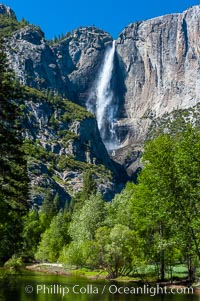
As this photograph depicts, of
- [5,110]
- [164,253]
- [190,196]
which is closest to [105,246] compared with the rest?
[164,253]

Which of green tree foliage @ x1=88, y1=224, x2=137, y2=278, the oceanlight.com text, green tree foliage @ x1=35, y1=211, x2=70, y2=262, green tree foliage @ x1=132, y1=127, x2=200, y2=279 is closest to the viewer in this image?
green tree foliage @ x1=132, y1=127, x2=200, y2=279

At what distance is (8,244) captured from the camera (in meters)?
36.2

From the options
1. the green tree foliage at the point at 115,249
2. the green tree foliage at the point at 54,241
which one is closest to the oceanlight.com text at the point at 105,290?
the green tree foliage at the point at 115,249

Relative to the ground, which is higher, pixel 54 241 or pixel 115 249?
pixel 54 241

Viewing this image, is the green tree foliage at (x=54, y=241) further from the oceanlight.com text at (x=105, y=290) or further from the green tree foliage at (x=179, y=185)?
the green tree foliage at (x=179, y=185)

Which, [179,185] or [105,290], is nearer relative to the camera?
[179,185]

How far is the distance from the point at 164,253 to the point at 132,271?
13034 millimetres

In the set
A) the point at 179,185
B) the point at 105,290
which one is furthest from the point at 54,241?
the point at 179,185

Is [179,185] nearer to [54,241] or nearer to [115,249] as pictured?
[115,249]

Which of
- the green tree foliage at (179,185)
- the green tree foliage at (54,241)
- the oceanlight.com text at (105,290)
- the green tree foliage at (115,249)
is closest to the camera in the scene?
the green tree foliage at (179,185)

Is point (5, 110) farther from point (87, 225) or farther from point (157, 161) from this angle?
point (87, 225)

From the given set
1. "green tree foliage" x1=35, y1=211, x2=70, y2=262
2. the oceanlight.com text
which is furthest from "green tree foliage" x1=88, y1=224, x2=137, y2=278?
"green tree foliage" x1=35, y1=211, x2=70, y2=262

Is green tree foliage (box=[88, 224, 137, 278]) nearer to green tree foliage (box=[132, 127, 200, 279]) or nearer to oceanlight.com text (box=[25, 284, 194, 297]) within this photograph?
oceanlight.com text (box=[25, 284, 194, 297])

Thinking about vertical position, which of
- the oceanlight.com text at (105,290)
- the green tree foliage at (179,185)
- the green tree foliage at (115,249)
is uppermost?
the green tree foliage at (179,185)
